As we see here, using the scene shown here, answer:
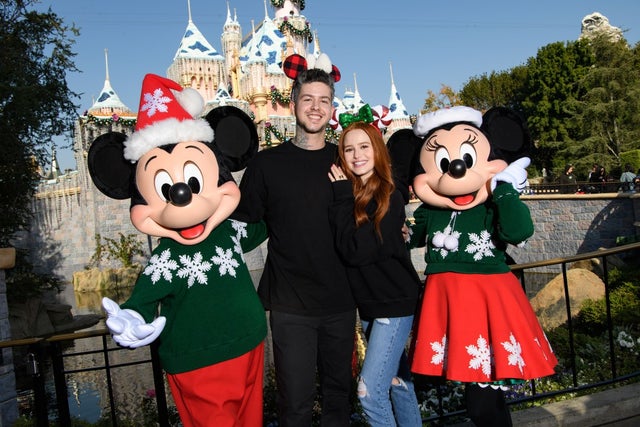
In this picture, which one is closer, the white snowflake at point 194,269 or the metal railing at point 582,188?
the white snowflake at point 194,269

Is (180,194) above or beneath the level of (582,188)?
above

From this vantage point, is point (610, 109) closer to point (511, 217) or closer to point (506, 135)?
point (506, 135)

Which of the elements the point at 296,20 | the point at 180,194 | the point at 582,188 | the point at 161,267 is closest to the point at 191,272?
the point at 161,267

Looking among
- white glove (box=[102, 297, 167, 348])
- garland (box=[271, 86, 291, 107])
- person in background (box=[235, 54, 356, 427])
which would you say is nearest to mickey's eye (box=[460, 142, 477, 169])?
person in background (box=[235, 54, 356, 427])

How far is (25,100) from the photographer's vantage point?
33.2 feet

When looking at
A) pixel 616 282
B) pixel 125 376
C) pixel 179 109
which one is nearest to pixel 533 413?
pixel 179 109

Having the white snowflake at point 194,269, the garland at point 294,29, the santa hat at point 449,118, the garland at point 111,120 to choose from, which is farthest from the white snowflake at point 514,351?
the garland at point 294,29

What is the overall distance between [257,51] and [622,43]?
680 inches

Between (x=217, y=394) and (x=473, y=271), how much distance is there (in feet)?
4.33

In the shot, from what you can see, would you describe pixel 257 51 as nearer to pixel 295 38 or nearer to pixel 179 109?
pixel 295 38

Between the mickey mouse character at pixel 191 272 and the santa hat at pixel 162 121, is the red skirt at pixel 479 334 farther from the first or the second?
the santa hat at pixel 162 121

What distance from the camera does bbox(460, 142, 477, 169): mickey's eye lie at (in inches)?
108

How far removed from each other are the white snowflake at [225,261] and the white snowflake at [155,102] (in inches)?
29.4

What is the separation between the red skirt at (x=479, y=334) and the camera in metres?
2.51
